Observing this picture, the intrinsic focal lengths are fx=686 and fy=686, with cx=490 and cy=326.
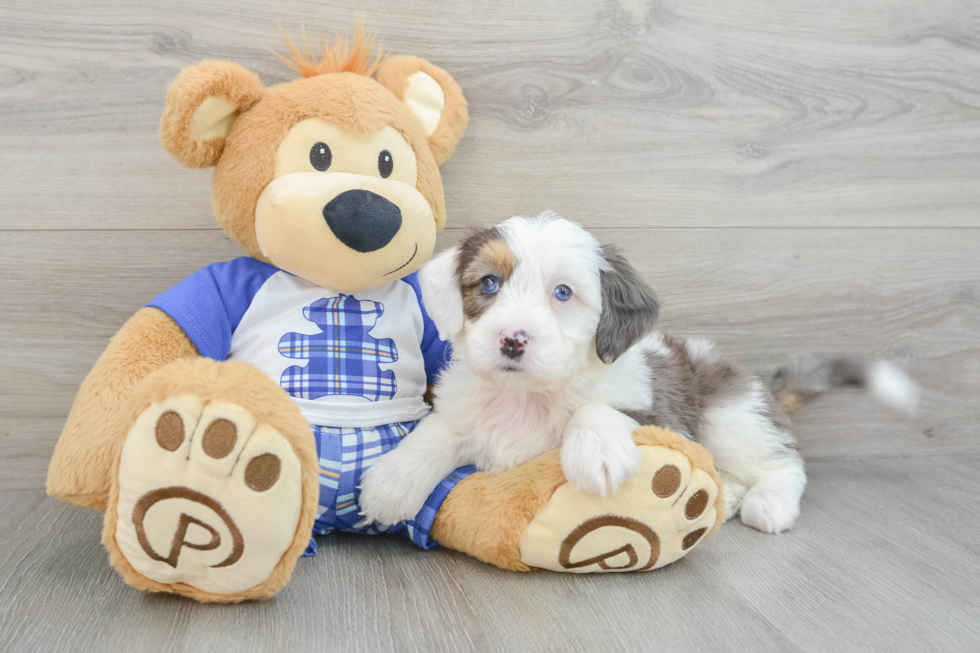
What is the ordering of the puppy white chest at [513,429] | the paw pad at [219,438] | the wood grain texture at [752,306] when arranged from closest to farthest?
the paw pad at [219,438] → the puppy white chest at [513,429] → the wood grain texture at [752,306]

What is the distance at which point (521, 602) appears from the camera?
48.5 inches

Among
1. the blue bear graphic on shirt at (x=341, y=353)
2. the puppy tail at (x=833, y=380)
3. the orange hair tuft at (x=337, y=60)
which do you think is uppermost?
the orange hair tuft at (x=337, y=60)

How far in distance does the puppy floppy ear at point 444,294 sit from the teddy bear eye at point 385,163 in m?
0.23

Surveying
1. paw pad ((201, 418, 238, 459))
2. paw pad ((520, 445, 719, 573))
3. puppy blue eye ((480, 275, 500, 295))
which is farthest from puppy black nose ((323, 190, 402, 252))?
paw pad ((520, 445, 719, 573))

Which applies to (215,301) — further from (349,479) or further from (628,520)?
(628,520)

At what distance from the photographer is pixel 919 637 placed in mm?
1174

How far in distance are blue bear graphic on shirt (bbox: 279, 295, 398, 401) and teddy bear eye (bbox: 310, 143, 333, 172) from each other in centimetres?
29

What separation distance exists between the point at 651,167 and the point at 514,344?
999 millimetres

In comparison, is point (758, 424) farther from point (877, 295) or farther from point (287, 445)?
point (287, 445)

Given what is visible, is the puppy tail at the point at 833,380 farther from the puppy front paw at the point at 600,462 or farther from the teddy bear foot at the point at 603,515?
the puppy front paw at the point at 600,462


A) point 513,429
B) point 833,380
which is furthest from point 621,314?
point 833,380

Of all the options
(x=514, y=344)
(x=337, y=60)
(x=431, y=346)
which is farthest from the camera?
(x=431, y=346)

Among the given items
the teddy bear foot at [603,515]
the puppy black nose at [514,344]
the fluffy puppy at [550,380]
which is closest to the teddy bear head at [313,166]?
the fluffy puppy at [550,380]

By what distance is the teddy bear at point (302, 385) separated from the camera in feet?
3.49
